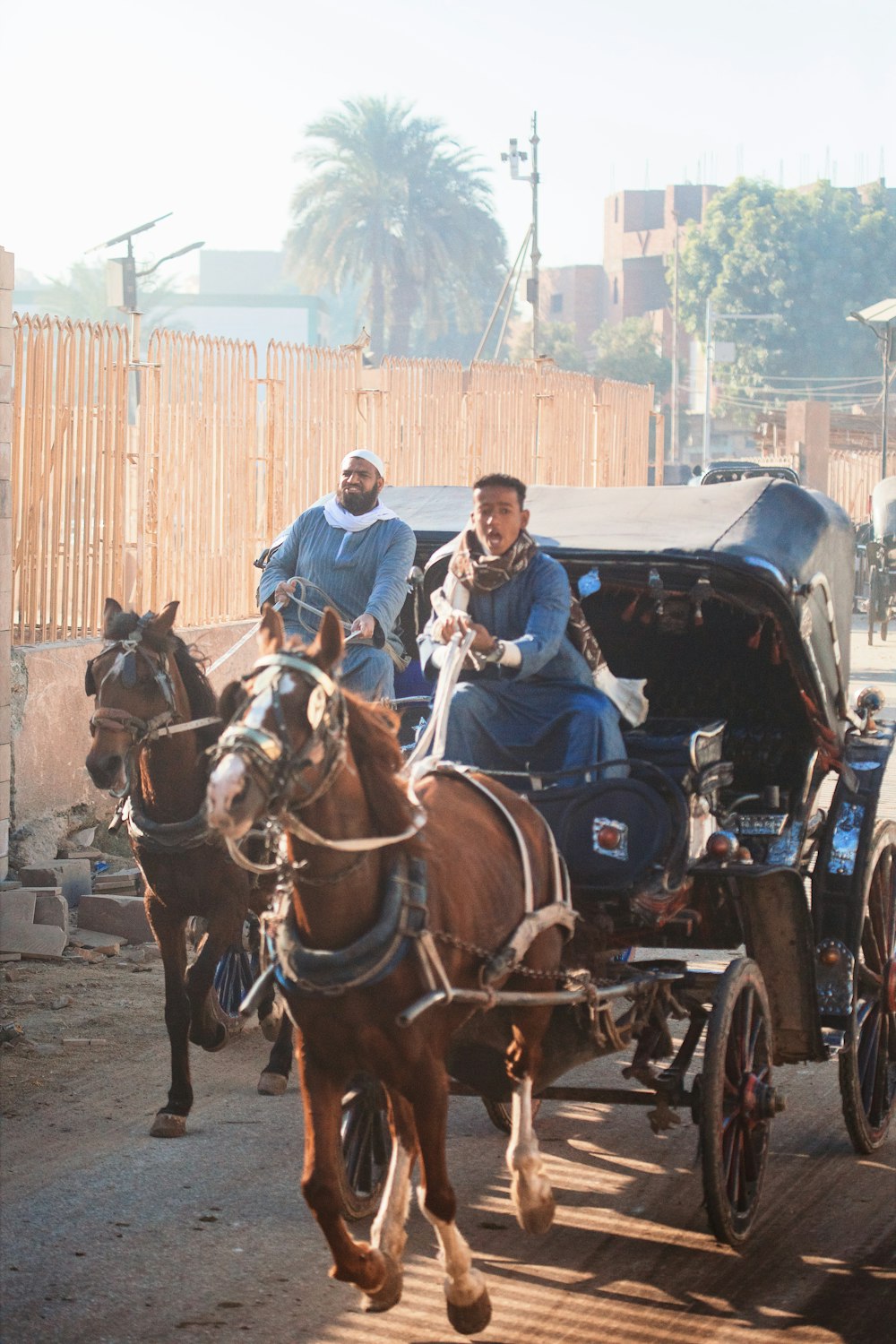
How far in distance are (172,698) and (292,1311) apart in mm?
2418

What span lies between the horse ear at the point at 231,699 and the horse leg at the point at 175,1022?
2.43 metres

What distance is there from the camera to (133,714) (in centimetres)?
627

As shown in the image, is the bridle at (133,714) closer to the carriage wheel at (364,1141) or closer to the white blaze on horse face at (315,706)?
the carriage wheel at (364,1141)

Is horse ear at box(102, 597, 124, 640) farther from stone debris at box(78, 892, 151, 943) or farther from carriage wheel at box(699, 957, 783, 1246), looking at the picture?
stone debris at box(78, 892, 151, 943)

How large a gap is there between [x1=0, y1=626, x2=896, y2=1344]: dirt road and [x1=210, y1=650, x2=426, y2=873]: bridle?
1.44 metres

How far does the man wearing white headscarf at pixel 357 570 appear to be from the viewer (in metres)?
7.17

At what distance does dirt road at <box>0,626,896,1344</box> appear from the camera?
4.64 metres

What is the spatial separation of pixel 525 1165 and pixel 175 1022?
2005 millimetres

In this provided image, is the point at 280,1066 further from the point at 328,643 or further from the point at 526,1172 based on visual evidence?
the point at 328,643

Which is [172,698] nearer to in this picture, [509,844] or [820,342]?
[509,844]

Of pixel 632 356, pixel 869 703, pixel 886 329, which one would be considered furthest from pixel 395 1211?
pixel 632 356

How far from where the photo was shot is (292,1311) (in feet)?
15.4

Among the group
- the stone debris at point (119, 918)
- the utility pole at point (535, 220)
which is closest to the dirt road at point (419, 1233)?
the stone debris at point (119, 918)

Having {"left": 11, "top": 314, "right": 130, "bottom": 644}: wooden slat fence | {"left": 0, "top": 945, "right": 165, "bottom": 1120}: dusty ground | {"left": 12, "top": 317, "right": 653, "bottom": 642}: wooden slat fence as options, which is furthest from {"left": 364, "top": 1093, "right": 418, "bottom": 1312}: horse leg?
{"left": 12, "top": 317, "right": 653, "bottom": 642}: wooden slat fence
